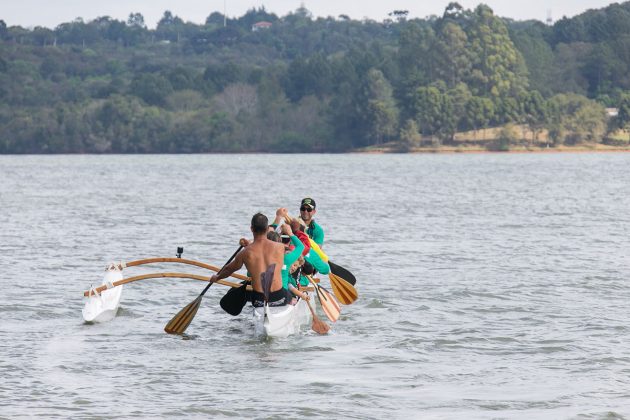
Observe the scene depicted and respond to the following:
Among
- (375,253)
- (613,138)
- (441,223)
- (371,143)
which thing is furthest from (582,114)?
(375,253)

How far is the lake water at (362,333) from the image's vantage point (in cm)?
1545

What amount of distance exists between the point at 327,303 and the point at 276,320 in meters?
2.48

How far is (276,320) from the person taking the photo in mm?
18797

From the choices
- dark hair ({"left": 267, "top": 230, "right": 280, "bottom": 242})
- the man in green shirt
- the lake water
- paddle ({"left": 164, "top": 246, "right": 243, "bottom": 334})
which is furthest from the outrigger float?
dark hair ({"left": 267, "top": 230, "right": 280, "bottom": 242})

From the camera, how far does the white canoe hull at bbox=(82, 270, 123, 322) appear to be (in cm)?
2139

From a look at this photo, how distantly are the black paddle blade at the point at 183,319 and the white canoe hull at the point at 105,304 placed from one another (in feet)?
6.10

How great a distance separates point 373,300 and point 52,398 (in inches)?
→ 406

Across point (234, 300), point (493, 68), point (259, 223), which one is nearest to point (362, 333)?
point (234, 300)

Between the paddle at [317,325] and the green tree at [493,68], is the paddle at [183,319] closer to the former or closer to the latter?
the paddle at [317,325]

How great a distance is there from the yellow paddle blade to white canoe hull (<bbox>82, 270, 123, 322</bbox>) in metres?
3.85

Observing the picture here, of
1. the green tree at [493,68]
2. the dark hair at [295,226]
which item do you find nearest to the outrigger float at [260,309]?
the dark hair at [295,226]

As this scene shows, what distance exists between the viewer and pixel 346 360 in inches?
711

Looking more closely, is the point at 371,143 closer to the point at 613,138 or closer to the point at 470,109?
the point at 470,109

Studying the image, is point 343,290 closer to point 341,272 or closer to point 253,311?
point 341,272
